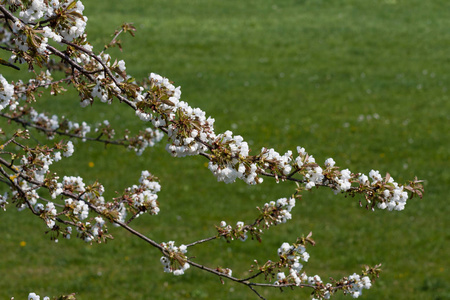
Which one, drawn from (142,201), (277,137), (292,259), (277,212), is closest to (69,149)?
(142,201)

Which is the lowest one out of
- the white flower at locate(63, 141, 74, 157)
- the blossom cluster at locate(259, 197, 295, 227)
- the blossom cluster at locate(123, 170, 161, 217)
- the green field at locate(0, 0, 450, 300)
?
the blossom cluster at locate(259, 197, 295, 227)

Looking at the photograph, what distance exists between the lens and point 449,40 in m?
17.9

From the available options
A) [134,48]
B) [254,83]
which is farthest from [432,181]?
[134,48]

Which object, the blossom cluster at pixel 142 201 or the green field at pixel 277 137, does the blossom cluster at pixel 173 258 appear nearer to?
the blossom cluster at pixel 142 201

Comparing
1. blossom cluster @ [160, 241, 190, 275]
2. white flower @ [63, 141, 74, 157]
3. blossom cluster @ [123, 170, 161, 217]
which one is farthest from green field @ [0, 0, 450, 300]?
blossom cluster @ [160, 241, 190, 275]

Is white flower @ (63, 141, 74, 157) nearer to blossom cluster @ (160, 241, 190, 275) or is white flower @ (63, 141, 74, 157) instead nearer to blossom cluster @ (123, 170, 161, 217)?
blossom cluster @ (123, 170, 161, 217)

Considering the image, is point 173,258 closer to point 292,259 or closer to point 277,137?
point 292,259

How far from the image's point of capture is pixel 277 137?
1207 cm

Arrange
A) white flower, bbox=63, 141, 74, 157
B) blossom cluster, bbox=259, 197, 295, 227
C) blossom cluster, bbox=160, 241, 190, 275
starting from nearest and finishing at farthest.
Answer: blossom cluster, bbox=160, 241, 190, 275, blossom cluster, bbox=259, 197, 295, 227, white flower, bbox=63, 141, 74, 157

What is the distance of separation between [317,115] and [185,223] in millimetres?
5182

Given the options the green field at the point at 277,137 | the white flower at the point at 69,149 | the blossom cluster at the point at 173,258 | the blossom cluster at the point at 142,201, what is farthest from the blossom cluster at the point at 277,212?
the green field at the point at 277,137

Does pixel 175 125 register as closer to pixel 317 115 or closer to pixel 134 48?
pixel 317 115

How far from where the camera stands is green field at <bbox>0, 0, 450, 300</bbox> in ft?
26.3

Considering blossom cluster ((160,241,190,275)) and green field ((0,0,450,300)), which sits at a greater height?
green field ((0,0,450,300))
